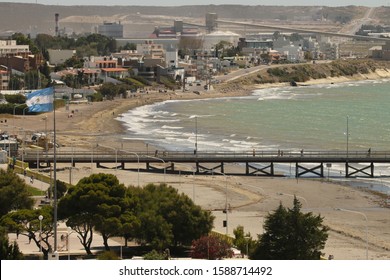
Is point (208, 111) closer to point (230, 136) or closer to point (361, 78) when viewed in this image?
point (230, 136)

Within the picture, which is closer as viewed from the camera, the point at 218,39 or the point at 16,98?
the point at 16,98

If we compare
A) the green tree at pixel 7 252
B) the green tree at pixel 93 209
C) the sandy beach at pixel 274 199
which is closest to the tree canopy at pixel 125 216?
the green tree at pixel 93 209

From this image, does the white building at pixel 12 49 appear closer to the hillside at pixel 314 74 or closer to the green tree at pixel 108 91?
the green tree at pixel 108 91

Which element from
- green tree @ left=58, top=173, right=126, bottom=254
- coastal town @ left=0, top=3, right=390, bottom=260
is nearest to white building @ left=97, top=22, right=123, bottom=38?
coastal town @ left=0, top=3, right=390, bottom=260

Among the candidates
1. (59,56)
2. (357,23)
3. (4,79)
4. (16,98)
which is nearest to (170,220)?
(16,98)

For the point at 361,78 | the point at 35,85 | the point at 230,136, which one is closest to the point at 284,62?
the point at 361,78

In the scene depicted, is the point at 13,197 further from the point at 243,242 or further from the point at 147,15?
the point at 147,15

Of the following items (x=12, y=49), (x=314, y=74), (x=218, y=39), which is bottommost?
(x=314, y=74)
